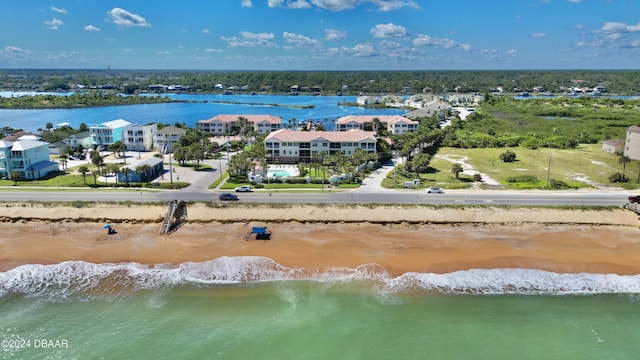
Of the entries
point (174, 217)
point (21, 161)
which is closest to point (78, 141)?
point (21, 161)

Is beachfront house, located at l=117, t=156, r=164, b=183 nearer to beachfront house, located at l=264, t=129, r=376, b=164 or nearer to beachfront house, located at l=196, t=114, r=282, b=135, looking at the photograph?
beachfront house, located at l=264, t=129, r=376, b=164

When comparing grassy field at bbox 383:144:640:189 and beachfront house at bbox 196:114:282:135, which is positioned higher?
beachfront house at bbox 196:114:282:135

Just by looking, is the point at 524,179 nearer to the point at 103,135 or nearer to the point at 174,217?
the point at 174,217

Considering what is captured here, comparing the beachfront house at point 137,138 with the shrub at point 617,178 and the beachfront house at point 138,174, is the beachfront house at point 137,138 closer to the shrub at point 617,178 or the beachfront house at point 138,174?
the beachfront house at point 138,174

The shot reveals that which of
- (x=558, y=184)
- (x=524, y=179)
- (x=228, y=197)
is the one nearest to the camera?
(x=228, y=197)

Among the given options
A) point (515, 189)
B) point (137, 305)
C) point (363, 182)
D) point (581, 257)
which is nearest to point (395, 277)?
point (581, 257)

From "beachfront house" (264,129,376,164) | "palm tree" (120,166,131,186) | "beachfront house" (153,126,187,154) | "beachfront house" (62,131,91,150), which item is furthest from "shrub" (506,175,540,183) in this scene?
"beachfront house" (62,131,91,150)

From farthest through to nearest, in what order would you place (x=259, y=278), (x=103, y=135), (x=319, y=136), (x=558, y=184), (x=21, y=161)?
(x=103, y=135)
(x=319, y=136)
(x=21, y=161)
(x=558, y=184)
(x=259, y=278)
